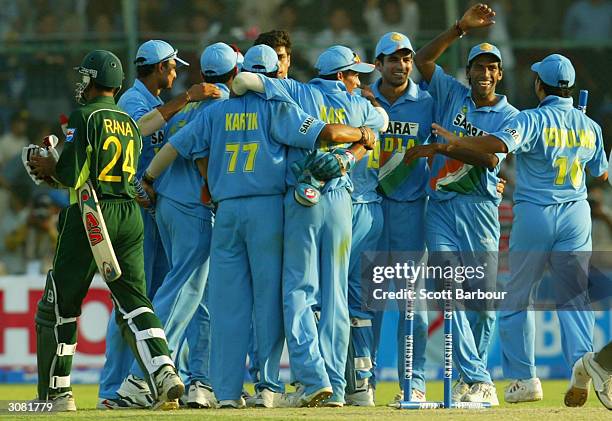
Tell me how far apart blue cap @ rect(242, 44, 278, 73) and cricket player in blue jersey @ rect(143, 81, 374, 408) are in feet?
0.74

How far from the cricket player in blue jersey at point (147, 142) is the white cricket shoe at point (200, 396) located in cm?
30

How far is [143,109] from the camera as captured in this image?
1006cm

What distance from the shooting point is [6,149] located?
51.9ft

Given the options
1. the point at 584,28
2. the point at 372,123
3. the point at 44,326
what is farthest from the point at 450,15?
the point at 44,326

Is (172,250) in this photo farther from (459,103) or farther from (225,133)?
(459,103)

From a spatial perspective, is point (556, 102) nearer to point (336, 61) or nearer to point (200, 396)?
point (336, 61)

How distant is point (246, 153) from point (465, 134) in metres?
1.82

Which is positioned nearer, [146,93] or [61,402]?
[61,402]

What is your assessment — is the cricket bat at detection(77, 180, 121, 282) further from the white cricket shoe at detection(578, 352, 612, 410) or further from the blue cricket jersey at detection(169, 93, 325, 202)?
the white cricket shoe at detection(578, 352, 612, 410)

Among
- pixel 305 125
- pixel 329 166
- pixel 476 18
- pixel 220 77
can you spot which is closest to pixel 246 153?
pixel 305 125

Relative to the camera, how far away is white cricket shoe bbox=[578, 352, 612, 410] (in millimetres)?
8922

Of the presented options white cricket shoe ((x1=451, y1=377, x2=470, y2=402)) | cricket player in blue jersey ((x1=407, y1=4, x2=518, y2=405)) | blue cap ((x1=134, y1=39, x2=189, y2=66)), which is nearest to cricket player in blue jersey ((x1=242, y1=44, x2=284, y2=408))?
blue cap ((x1=134, y1=39, x2=189, y2=66))

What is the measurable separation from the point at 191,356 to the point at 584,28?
8.99m

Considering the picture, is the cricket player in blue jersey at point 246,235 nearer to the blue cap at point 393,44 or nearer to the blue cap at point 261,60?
the blue cap at point 261,60
